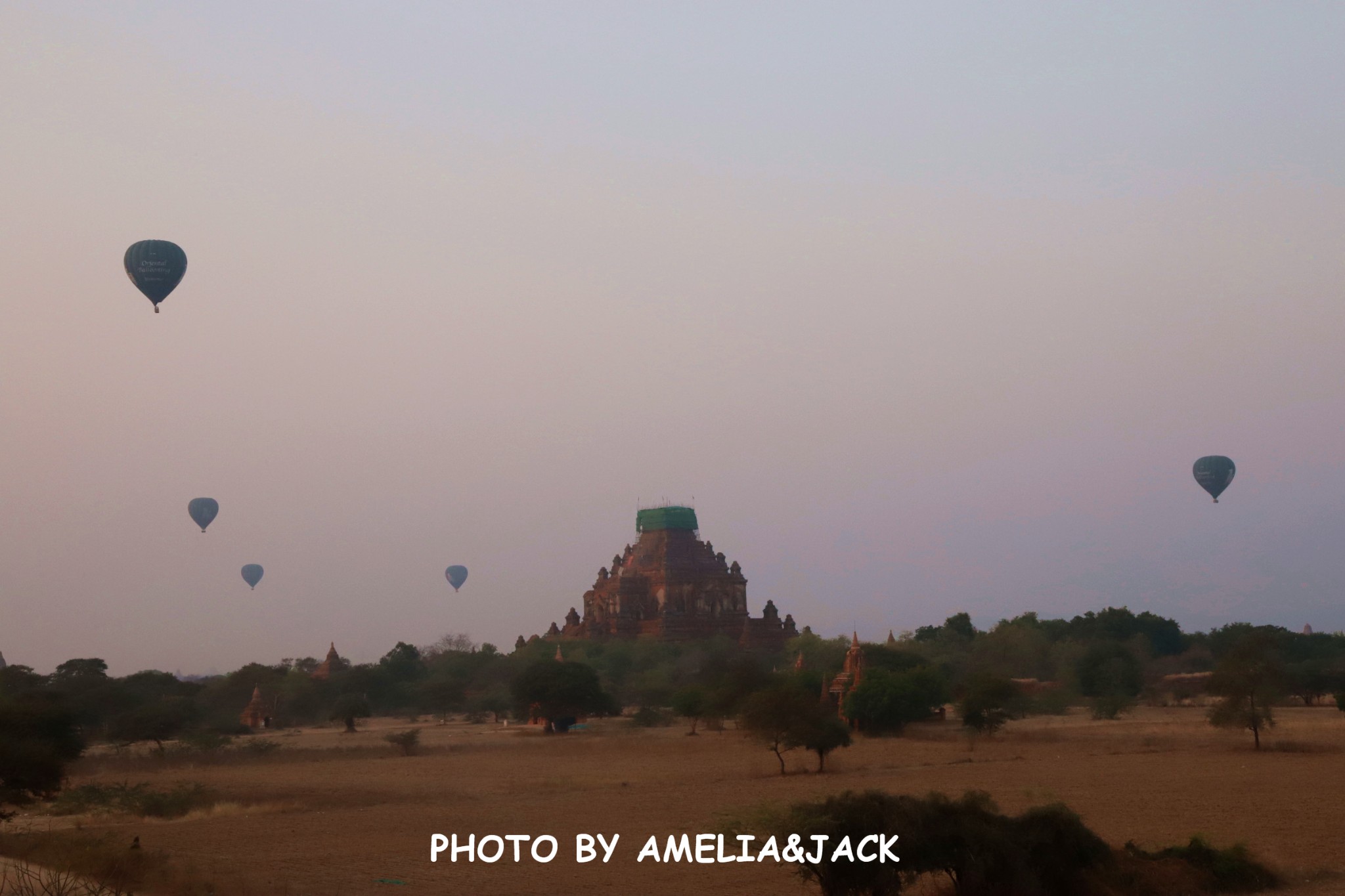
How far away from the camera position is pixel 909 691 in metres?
54.5

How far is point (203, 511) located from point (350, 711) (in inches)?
478

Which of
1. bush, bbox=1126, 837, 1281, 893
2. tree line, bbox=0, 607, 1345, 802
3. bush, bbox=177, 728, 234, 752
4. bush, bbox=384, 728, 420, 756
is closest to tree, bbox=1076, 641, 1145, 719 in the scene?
tree line, bbox=0, 607, 1345, 802

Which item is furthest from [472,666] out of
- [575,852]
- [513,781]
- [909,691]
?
[575,852]

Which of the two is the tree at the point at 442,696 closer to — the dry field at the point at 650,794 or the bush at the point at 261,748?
the dry field at the point at 650,794

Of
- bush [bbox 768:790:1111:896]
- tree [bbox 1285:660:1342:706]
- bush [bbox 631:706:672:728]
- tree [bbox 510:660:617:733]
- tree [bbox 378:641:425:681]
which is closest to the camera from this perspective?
bush [bbox 768:790:1111:896]

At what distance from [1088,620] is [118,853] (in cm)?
9789

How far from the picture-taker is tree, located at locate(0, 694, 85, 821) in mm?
23547

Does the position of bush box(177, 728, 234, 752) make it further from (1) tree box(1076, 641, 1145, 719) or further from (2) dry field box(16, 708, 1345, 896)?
(1) tree box(1076, 641, 1145, 719)

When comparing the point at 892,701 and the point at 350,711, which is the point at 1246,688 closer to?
the point at 892,701

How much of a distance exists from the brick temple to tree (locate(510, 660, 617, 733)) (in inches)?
1669

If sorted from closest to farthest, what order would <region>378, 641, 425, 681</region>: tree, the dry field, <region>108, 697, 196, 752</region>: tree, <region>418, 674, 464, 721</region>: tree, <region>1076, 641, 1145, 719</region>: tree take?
the dry field < <region>108, 697, 196, 752</region>: tree < <region>1076, 641, 1145, 719</region>: tree < <region>418, 674, 464, 721</region>: tree < <region>378, 641, 425, 681</region>: tree

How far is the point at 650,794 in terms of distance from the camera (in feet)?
108

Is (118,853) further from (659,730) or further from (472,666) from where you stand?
(472,666)

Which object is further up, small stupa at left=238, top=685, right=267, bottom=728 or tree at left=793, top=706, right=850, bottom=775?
small stupa at left=238, top=685, right=267, bottom=728
